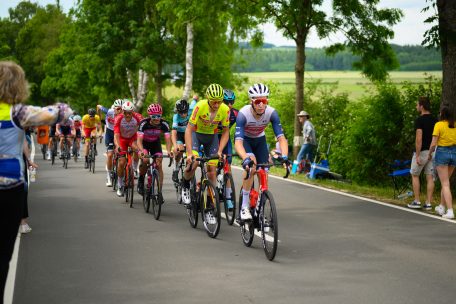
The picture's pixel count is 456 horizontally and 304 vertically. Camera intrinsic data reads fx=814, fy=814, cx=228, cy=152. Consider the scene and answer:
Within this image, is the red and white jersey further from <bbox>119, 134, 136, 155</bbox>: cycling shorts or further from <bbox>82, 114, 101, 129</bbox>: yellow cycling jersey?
<bbox>82, 114, 101, 129</bbox>: yellow cycling jersey

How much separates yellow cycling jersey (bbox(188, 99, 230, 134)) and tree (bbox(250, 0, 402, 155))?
34.5ft

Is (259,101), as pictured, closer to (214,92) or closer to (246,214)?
(214,92)

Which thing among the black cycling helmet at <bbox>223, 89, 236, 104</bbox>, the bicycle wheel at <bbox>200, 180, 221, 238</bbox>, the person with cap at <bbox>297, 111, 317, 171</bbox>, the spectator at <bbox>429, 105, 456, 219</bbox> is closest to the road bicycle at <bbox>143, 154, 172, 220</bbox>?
the black cycling helmet at <bbox>223, 89, 236, 104</bbox>

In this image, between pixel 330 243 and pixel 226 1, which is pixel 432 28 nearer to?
pixel 330 243

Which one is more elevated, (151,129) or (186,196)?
(151,129)

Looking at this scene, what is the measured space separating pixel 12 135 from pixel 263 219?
4.04 metres

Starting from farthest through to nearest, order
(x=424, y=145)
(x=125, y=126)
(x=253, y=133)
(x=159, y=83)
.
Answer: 1. (x=159, y=83)
2. (x=125, y=126)
3. (x=424, y=145)
4. (x=253, y=133)

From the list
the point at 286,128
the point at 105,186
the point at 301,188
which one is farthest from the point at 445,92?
the point at 286,128

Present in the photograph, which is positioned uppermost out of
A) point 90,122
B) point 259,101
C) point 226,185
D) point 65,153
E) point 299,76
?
point 299,76

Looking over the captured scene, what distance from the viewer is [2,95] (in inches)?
223

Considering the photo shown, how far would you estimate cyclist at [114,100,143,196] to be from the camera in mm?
14703

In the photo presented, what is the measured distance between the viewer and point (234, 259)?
9125 millimetres

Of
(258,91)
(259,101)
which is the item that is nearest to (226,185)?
(259,101)

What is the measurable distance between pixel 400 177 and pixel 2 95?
1409cm
